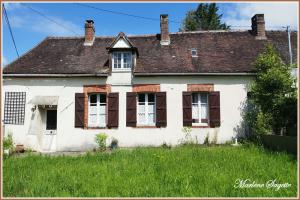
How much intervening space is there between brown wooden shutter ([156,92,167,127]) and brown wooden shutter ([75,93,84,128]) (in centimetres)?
369

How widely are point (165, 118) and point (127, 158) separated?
4862 mm

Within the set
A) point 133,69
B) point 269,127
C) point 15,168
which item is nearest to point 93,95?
point 133,69

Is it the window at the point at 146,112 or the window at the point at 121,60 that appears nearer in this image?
the window at the point at 146,112

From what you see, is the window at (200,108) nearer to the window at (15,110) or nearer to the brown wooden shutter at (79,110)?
the brown wooden shutter at (79,110)

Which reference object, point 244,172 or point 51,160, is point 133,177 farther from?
point 51,160

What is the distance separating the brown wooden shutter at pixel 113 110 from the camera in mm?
16438

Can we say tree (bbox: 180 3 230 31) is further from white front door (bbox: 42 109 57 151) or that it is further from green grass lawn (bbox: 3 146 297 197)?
green grass lawn (bbox: 3 146 297 197)

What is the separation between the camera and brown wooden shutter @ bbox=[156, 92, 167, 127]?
1631 centimetres

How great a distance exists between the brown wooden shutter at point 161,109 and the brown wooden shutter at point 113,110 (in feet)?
6.46

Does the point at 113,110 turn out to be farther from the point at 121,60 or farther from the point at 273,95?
the point at 273,95

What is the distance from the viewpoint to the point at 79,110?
54.4 feet

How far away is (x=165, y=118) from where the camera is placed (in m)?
16.3

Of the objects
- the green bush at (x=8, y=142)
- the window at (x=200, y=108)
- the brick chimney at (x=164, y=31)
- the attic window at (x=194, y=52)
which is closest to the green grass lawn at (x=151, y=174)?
the green bush at (x=8, y=142)

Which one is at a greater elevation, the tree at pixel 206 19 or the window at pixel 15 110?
the tree at pixel 206 19
